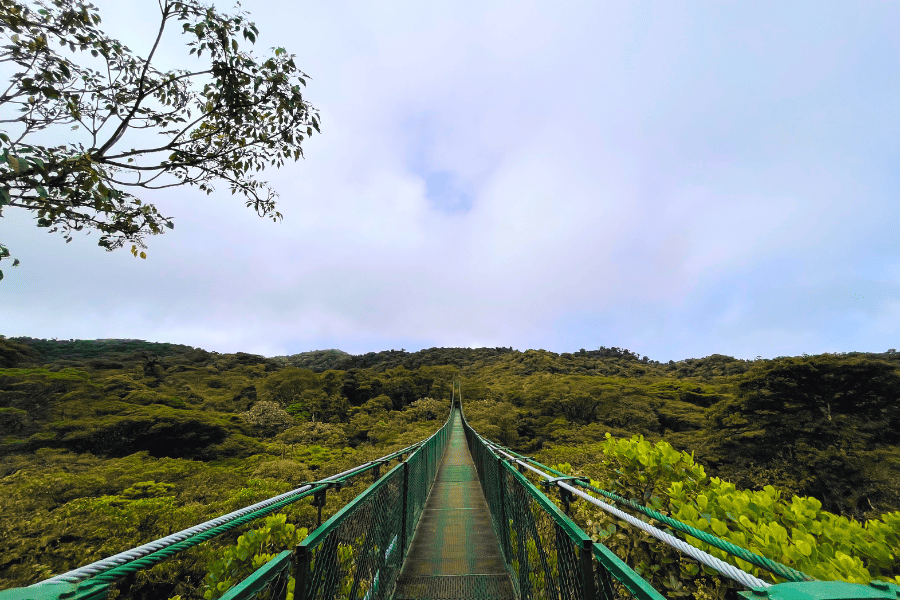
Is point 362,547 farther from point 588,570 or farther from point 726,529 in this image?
point 726,529

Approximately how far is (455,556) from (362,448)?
52.7 feet

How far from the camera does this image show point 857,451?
13.0m

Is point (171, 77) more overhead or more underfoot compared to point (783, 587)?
more overhead

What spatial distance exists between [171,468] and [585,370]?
53320 millimetres

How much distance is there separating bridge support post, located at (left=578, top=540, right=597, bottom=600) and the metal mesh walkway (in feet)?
6.72

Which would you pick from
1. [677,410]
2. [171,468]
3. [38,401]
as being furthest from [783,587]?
[38,401]

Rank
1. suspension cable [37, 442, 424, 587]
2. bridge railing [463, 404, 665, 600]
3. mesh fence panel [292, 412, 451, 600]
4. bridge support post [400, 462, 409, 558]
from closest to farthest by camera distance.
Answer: suspension cable [37, 442, 424, 587] < bridge railing [463, 404, 665, 600] < mesh fence panel [292, 412, 451, 600] < bridge support post [400, 462, 409, 558]

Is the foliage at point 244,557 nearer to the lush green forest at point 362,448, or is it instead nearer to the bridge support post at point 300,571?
the bridge support post at point 300,571

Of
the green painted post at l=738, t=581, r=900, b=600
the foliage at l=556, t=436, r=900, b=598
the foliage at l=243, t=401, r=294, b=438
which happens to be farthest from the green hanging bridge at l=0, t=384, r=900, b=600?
the foliage at l=243, t=401, r=294, b=438

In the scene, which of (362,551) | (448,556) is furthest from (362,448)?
(362,551)

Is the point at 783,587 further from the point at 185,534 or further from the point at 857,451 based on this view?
the point at 857,451

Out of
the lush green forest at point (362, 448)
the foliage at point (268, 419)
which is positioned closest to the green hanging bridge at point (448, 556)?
the lush green forest at point (362, 448)

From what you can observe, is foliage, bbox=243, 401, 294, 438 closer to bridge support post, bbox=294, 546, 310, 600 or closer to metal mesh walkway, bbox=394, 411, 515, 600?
metal mesh walkway, bbox=394, 411, 515, 600

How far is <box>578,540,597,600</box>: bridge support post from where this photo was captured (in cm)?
137
